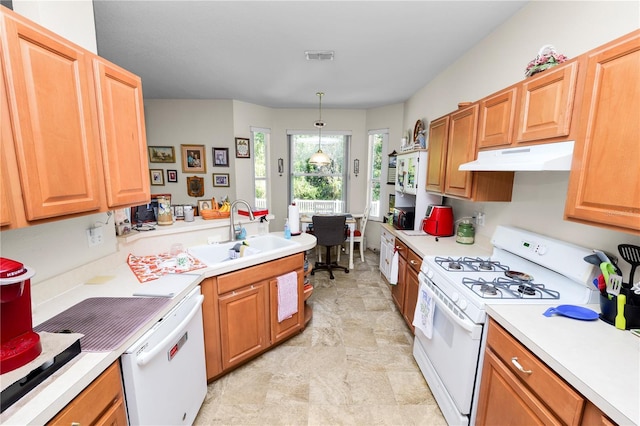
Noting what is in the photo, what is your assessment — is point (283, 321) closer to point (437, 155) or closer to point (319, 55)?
point (437, 155)

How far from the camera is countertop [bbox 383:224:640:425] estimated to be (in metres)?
0.80

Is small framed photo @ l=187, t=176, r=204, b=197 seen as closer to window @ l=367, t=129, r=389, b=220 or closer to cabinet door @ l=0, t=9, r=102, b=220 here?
window @ l=367, t=129, r=389, b=220

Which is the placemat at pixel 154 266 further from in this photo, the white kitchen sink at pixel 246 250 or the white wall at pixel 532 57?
the white wall at pixel 532 57

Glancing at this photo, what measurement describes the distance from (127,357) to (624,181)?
202 centimetres

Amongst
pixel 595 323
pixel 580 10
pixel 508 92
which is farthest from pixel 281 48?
pixel 595 323

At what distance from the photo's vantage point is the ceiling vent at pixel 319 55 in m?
2.50

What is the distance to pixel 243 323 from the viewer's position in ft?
6.50

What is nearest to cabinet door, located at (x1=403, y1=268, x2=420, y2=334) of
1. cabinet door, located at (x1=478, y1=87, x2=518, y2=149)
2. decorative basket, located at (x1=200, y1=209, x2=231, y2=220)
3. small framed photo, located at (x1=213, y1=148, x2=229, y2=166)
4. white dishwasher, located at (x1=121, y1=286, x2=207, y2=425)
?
cabinet door, located at (x1=478, y1=87, x2=518, y2=149)

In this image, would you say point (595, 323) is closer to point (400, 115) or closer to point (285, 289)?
point (285, 289)

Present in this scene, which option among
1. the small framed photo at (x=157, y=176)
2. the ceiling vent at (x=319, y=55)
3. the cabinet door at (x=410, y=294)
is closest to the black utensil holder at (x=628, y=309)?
the cabinet door at (x=410, y=294)

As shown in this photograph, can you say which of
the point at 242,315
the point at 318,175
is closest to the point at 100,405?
the point at 242,315

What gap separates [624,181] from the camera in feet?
3.24

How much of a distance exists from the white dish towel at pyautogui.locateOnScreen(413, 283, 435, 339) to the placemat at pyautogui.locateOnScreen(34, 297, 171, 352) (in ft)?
5.29

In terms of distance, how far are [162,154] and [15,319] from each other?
401 centimetres
